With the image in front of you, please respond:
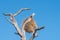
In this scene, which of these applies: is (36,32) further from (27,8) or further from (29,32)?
(27,8)

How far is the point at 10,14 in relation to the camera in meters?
7.61

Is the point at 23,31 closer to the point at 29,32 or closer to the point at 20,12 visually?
the point at 29,32

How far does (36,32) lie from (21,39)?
60cm

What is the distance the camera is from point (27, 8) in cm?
770

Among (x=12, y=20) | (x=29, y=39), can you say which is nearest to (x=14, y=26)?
(x=12, y=20)

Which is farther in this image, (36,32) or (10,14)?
(10,14)

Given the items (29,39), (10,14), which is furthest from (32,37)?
(10,14)

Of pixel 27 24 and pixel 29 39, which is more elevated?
pixel 27 24

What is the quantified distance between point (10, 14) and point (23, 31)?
807 mm

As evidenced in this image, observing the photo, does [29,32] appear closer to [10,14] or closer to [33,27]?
[33,27]

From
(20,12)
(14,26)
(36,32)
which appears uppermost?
(20,12)

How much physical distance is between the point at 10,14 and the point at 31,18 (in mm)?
774

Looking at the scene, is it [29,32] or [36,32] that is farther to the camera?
[29,32]

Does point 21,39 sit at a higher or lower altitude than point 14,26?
lower
